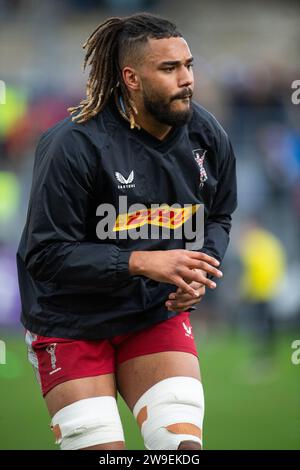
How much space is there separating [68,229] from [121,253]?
30 centimetres

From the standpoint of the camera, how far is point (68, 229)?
496cm

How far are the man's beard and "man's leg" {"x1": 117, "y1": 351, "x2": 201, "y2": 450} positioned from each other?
117cm

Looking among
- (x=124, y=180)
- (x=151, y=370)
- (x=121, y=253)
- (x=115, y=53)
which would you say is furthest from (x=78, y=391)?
(x=115, y=53)

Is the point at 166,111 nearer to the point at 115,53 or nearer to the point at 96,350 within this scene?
the point at 115,53

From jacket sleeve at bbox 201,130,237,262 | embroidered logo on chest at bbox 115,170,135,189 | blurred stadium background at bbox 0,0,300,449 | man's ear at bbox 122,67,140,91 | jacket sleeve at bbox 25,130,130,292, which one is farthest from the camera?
blurred stadium background at bbox 0,0,300,449

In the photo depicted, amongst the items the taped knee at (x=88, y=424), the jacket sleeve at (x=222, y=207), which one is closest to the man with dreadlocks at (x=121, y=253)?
the taped knee at (x=88, y=424)

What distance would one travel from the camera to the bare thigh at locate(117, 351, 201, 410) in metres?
5.07

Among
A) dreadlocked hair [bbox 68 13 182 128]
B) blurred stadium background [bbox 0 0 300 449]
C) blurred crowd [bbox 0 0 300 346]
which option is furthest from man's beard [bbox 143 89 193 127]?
blurred crowd [bbox 0 0 300 346]

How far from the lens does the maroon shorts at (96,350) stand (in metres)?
5.05

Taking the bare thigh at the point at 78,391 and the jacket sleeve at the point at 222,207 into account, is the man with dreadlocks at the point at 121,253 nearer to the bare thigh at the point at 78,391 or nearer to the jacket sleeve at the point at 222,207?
the bare thigh at the point at 78,391

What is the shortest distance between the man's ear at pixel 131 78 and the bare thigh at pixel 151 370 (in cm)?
136

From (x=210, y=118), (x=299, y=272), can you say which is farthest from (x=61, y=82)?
(x=210, y=118)

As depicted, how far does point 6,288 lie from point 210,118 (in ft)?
29.4

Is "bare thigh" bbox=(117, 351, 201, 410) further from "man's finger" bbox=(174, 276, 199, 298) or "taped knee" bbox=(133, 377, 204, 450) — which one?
"man's finger" bbox=(174, 276, 199, 298)
